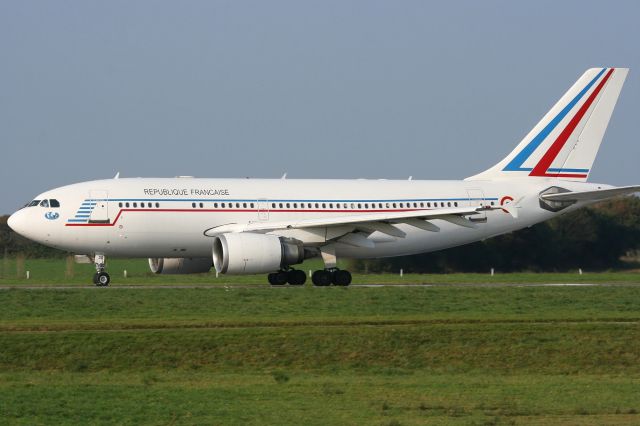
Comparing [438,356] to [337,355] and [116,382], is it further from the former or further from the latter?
[116,382]

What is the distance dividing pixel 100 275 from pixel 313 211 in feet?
26.1

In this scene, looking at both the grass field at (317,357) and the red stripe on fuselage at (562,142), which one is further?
the red stripe on fuselage at (562,142)

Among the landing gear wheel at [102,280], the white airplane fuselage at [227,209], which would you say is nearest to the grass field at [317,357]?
the landing gear wheel at [102,280]

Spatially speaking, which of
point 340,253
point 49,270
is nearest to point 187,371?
point 340,253

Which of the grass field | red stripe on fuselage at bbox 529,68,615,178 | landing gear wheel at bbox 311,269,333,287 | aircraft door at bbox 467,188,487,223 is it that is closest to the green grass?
aircraft door at bbox 467,188,487,223

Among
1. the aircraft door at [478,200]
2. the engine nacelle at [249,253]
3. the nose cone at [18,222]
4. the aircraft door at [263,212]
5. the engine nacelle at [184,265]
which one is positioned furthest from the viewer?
the aircraft door at [478,200]

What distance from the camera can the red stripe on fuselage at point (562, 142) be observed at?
158ft

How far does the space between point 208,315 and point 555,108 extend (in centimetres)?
2292

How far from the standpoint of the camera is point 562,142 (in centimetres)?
4825

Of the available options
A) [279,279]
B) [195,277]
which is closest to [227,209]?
[279,279]

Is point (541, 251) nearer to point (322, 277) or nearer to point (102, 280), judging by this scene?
point (322, 277)

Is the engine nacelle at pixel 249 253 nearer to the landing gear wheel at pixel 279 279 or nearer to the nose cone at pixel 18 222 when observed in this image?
the landing gear wheel at pixel 279 279

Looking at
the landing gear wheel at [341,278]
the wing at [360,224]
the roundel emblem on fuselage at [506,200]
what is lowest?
the landing gear wheel at [341,278]

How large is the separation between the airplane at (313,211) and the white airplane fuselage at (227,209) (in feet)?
0.12
